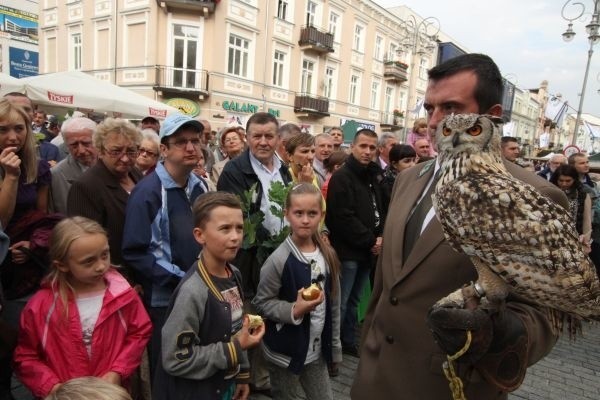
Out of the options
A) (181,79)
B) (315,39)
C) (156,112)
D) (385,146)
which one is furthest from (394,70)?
(385,146)

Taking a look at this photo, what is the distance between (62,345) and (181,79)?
60.5ft

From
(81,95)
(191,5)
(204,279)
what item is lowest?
(204,279)

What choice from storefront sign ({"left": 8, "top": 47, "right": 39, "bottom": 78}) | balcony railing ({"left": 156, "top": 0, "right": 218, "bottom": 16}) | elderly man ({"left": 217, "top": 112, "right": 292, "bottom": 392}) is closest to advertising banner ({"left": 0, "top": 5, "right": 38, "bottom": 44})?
storefront sign ({"left": 8, "top": 47, "right": 39, "bottom": 78})

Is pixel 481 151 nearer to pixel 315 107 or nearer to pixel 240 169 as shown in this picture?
pixel 240 169

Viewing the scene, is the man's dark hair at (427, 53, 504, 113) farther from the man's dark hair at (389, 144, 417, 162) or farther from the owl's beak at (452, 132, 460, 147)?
the man's dark hair at (389, 144, 417, 162)

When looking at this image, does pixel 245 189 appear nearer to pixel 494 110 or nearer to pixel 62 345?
pixel 62 345

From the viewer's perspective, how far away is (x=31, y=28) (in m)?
30.3

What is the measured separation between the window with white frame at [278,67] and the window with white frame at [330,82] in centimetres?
389

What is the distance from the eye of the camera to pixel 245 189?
3283 millimetres

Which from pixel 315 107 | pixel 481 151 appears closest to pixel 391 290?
pixel 481 151

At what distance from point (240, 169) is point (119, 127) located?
1.04m

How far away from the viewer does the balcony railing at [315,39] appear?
22969 mm

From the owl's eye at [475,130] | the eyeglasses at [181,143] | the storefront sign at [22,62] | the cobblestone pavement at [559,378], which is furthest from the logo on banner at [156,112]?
the storefront sign at [22,62]

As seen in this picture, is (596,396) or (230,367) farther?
(596,396)
